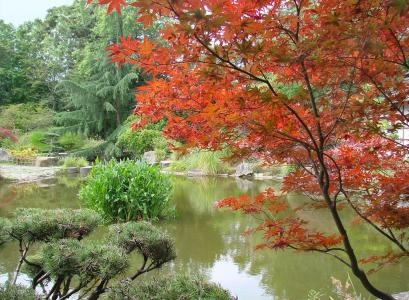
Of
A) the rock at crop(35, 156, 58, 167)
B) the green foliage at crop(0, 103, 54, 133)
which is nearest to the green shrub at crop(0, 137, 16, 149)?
the green foliage at crop(0, 103, 54, 133)

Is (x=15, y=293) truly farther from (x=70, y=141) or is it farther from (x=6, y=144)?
(x=6, y=144)

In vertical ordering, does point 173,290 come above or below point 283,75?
below

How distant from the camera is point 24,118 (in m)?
17.1

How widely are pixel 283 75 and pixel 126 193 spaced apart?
3.50 m

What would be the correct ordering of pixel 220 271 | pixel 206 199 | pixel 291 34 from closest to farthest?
pixel 291 34 → pixel 220 271 → pixel 206 199

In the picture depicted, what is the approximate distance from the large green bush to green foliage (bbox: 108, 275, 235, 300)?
3.35m

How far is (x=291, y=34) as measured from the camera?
1.69 meters

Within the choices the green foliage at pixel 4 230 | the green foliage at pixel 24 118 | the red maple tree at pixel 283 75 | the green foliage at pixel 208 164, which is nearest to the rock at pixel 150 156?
the green foliage at pixel 208 164

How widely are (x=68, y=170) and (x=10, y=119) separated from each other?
6306 millimetres

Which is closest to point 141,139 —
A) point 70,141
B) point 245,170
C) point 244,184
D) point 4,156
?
point 70,141

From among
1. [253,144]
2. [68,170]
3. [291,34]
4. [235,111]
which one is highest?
[291,34]

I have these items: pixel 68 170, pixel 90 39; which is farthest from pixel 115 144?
pixel 90 39

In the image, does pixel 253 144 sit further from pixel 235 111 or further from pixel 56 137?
pixel 56 137

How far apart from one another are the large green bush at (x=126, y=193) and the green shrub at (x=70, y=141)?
11186 mm
